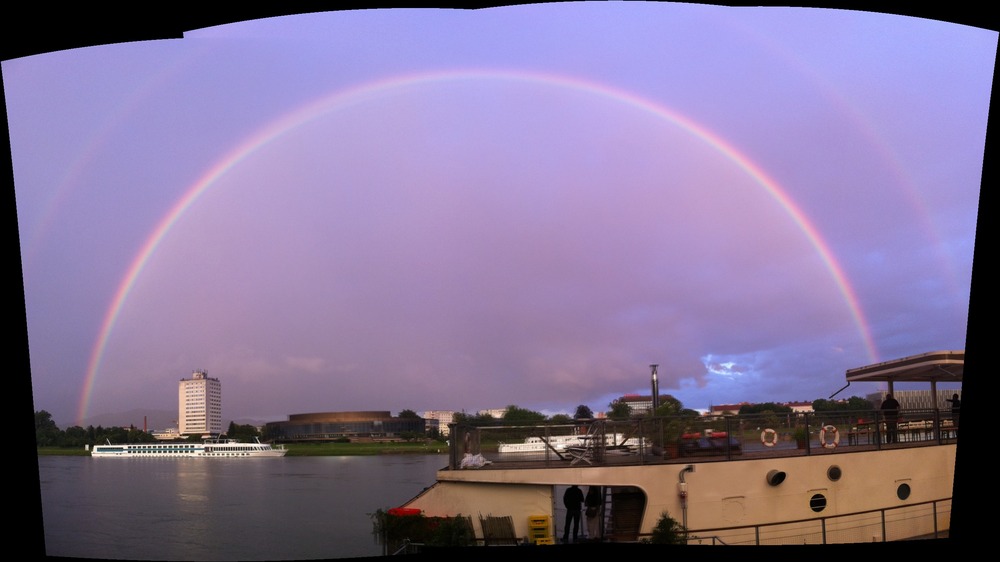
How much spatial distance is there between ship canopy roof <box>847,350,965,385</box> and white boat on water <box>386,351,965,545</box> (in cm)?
255

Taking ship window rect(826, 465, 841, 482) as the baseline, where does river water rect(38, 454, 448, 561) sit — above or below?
below

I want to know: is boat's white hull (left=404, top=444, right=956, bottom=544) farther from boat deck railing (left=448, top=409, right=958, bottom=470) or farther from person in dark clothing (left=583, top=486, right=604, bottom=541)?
person in dark clothing (left=583, top=486, right=604, bottom=541)

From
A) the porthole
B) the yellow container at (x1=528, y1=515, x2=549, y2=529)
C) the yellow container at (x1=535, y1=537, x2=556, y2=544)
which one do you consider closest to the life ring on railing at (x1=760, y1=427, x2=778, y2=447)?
the porthole

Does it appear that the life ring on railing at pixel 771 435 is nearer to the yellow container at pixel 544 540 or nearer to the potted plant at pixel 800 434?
the potted plant at pixel 800 434

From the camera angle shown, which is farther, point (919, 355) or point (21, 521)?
point (919, 355)

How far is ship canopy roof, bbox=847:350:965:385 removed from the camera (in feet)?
58.8

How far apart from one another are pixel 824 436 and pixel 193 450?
356 ft

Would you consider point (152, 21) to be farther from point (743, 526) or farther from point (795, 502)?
point (795, 502)

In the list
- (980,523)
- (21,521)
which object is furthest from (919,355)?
(21,521)

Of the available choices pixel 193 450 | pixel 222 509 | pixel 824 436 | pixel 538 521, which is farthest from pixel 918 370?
pixel 193 450

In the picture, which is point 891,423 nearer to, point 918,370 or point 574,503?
point 918,370

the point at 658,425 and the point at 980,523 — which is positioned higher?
the point at 658,425

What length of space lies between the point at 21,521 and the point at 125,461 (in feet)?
308

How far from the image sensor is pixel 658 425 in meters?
14.9
